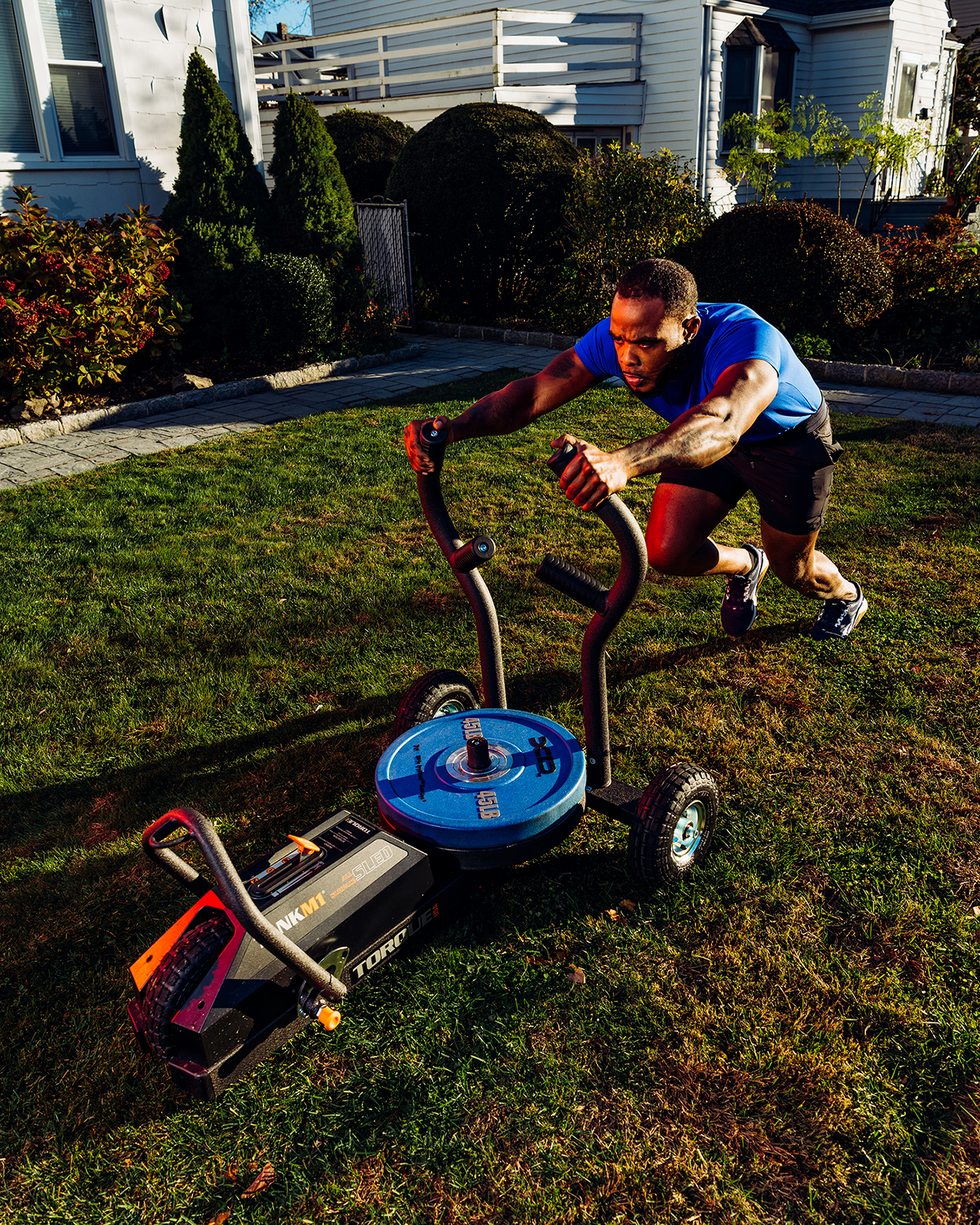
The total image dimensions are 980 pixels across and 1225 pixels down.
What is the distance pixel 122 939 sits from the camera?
109 inches

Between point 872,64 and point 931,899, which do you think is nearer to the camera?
point 931,899

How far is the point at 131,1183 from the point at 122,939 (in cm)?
81

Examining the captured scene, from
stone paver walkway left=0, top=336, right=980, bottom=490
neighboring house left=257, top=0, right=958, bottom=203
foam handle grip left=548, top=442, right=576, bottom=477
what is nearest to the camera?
foam handle grip left=548, top=442, right=576, bottom=477

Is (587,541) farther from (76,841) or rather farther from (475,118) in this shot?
(475,118)

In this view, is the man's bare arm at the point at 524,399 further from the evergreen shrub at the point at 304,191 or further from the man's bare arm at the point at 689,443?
the evergreen shrub at the point at 304,191

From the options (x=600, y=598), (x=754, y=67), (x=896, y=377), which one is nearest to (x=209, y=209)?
(x=896, y=377)

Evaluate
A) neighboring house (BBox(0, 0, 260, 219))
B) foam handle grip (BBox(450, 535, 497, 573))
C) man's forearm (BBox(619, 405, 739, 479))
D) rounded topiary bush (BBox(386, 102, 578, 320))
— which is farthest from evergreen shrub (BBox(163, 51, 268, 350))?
man's forearm (BBox(619, 405, 739, 479))

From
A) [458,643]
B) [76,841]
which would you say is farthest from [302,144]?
[76,841]

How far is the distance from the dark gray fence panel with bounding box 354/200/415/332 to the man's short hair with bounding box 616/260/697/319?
10.1 m

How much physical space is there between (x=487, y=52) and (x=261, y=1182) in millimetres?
22538

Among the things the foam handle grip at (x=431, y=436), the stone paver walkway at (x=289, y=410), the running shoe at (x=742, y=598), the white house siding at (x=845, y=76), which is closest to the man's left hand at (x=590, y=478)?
the foam handle grip at (x=431, y=436)

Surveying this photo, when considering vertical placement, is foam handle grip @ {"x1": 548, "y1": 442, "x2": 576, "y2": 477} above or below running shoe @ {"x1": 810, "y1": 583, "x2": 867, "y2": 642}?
above

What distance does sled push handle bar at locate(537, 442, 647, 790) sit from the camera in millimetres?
2477

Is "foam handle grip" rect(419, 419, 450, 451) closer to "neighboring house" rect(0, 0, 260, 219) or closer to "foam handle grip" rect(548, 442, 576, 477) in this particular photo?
"foam handle grip" rect(548, 442, 576, 477)
